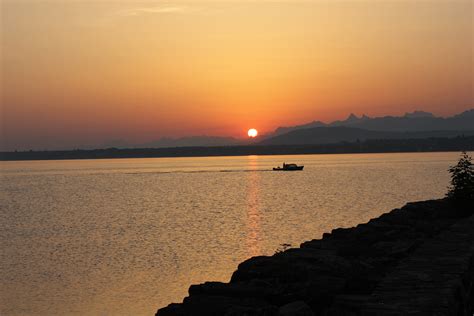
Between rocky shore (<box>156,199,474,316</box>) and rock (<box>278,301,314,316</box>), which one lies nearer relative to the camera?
rocky shore (<box>156,199,474,316</box>)

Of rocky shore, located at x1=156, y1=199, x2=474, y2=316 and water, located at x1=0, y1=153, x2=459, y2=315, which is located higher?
rocky shore, located at x1=156, y1=199, x2=474, y2=316

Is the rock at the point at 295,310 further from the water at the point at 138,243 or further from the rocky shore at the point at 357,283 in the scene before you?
the water at the point at 138,243

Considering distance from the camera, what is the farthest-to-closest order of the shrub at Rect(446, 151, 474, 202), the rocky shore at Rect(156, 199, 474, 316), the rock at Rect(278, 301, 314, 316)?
the shrub at Rect(446, 151, 474, 202) → the rock at Rect(278, 301, 314, 316) → the rocky shore at Rect(156, 199, 474, 316)

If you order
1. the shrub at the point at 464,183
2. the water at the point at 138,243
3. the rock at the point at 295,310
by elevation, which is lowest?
the water at the point at 138,243

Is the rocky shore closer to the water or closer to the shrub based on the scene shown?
the shrub

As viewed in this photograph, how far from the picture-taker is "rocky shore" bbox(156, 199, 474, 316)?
9258 mm

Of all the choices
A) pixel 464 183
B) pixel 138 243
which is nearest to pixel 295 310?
pixel 464 183

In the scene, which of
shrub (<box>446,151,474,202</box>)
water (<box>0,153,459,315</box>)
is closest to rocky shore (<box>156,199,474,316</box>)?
shrub (<box>446,151,474,202</box>)

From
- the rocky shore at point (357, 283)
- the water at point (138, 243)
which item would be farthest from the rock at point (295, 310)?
the water at point (138, 243)

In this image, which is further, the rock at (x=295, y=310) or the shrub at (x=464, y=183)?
the shrub at (x=464, y=183)

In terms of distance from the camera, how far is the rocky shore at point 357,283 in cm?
926

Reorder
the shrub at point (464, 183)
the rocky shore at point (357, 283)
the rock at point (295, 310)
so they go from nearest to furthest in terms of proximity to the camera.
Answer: the rocky shore at point (357, 283), the rock at point (295, 310), the shrub at point (464, 183)

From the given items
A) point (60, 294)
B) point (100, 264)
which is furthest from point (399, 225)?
point (100, 264)

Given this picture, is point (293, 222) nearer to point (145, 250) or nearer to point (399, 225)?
point (145, 250)
